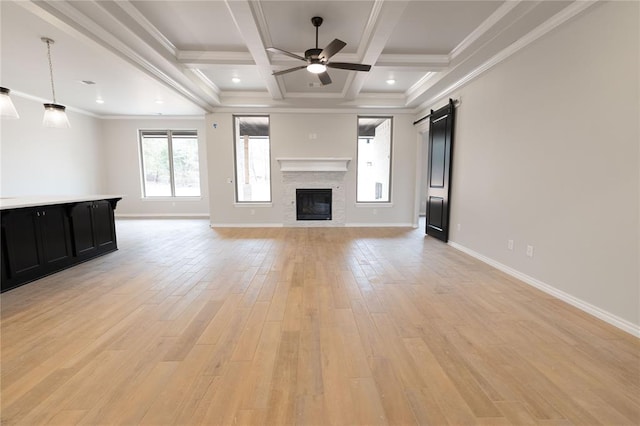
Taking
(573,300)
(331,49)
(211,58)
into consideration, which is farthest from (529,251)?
(211,58)

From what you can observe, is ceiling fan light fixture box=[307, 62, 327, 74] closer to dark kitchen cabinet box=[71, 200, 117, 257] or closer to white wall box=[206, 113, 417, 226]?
white wall box=[206, 113, 417, 226]

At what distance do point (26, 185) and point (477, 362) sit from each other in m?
8.41

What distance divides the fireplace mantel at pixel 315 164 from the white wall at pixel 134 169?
2.76 m

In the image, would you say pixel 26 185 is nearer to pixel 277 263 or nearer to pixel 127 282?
pixel 127 282

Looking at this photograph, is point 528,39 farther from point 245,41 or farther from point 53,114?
point 53,114

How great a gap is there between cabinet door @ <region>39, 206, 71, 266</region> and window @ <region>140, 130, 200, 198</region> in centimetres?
447

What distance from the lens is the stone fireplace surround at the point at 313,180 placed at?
6.40m

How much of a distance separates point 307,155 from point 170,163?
14.1ft

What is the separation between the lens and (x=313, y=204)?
6.65m

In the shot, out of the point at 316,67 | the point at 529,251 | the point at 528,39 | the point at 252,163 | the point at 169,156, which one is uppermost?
the point at 528,39

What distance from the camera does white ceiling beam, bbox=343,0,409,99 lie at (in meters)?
2.65

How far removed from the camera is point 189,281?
3123 mm

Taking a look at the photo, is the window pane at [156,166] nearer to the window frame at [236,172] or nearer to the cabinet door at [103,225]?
the window frame at [236,172]

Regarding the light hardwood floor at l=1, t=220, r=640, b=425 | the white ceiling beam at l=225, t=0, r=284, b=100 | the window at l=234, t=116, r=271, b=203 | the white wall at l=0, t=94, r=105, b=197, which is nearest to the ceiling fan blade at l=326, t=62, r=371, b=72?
the white ceiling beam at l=225, t=0, r=284, b=100
